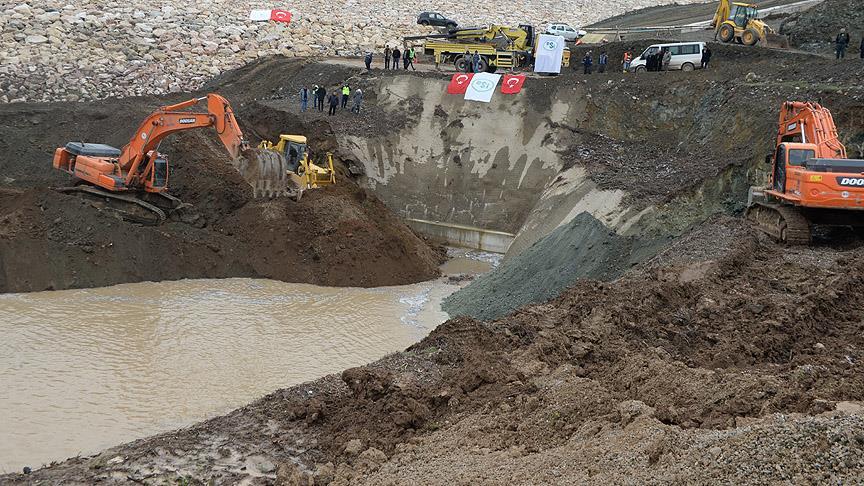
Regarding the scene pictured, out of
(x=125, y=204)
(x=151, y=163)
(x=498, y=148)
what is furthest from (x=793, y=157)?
(x=125, y=204)

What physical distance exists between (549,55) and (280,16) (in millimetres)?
16695

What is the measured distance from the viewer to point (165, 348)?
1558cm

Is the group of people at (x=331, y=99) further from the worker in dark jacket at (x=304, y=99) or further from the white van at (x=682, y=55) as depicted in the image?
the white van at (x=682, y=55)

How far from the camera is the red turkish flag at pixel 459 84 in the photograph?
2950 centimetres

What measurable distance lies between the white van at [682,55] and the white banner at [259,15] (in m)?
Result: 20.6

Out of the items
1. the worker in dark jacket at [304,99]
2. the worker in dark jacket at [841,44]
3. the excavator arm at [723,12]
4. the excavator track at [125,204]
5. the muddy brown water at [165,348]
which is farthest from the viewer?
the excavator arm at [723,12]

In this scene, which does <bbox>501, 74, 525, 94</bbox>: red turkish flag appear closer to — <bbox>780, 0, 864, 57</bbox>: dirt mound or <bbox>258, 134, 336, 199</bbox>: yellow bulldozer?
<bbox>258, 134, 336, 199</bbox>: yellow bulldozer

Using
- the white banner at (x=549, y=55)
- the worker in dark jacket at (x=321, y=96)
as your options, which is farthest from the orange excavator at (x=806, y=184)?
the worker in dark jacket at (x=321, y=96)

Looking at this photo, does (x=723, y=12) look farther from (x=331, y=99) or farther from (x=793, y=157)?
(x=793, y=157)

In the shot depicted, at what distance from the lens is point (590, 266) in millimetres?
18281

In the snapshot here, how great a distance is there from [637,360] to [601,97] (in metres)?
19.4

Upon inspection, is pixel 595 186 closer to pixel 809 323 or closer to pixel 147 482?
pixel 809 323

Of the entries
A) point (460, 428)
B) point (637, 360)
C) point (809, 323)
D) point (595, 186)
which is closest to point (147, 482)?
point (460, 428)

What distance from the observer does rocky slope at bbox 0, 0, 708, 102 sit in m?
34.1
